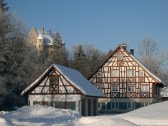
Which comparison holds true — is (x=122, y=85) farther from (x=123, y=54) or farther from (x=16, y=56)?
(x=16, y=56)

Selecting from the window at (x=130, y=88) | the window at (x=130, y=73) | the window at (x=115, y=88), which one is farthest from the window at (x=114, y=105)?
the window at (x=130, y=73)

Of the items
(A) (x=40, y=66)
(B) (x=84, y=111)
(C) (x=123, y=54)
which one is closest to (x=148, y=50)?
(C) (x=123, y=54)

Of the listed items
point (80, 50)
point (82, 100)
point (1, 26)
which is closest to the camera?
point (1, 26)

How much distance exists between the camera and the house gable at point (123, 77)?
66.6m

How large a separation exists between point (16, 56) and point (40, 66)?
17815 mm

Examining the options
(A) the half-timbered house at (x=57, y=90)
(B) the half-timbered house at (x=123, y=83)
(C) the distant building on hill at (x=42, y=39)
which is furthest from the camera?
(C) the distant building on hill at (x=42, y=39)

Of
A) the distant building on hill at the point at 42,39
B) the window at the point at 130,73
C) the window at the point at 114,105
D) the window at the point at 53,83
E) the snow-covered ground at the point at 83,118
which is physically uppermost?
the distant building on hill at the point at 42,39

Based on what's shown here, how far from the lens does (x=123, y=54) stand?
221ft

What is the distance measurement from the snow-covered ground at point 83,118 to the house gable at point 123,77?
31.6 m

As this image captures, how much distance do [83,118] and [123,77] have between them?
43135 millimetres

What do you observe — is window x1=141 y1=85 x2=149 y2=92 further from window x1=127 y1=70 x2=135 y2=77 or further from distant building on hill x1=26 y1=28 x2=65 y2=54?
distant building on hill x1=26 y1=28 x2=65 y2=54

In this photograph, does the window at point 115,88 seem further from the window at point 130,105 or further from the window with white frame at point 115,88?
the window at point 130,105

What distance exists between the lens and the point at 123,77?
68.0 meters

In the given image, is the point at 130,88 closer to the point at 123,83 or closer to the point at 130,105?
the point at 123,83
